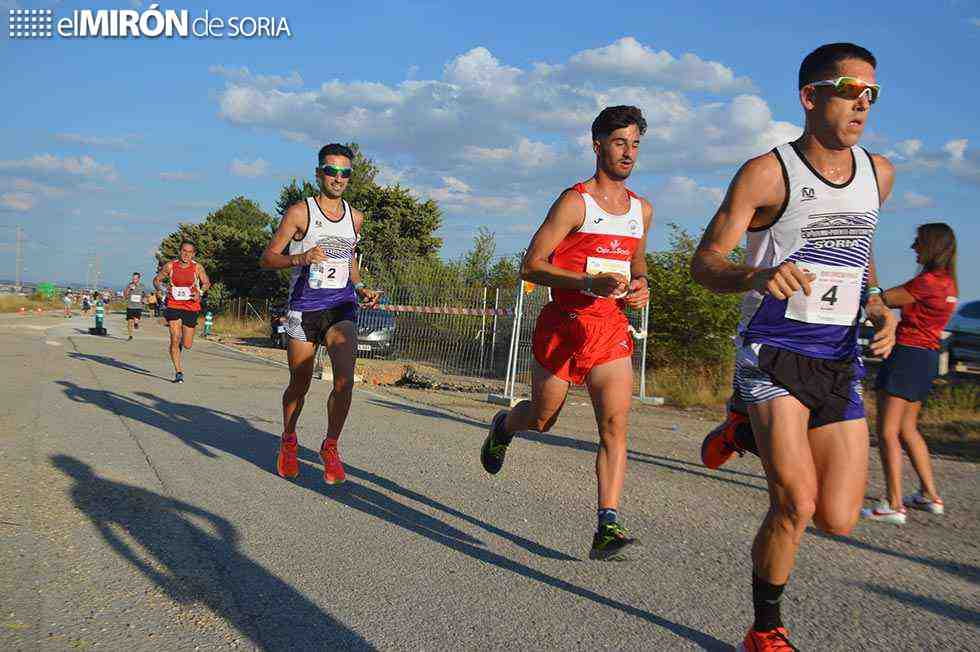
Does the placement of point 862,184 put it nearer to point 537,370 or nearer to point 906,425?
point 537,370

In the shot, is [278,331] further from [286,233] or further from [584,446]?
[286,233]

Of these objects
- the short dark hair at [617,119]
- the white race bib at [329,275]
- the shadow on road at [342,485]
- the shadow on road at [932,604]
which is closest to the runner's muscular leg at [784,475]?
the shadow on road at [342,485]

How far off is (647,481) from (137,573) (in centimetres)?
395

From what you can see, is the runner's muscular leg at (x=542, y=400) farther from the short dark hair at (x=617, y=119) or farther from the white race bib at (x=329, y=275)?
the white race bib at (x=329, y=275)

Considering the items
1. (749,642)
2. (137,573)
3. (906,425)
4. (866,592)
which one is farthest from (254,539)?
(906,425)

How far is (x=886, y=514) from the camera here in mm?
5723

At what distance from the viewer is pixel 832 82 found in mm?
3203

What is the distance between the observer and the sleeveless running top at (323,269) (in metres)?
6.26

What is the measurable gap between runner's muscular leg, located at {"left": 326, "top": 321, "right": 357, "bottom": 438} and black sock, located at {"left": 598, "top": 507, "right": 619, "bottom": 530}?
2383 millimetres

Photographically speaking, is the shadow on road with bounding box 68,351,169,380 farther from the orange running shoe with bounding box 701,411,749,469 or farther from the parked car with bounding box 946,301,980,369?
the parked car with bounding box 946,301,980,369

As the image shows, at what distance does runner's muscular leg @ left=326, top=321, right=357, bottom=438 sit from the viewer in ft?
20.1

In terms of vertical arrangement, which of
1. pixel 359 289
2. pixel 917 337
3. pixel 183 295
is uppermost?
pixel 359 289

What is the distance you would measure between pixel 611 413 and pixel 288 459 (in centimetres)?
269

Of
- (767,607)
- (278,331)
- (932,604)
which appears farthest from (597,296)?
(278,331)
